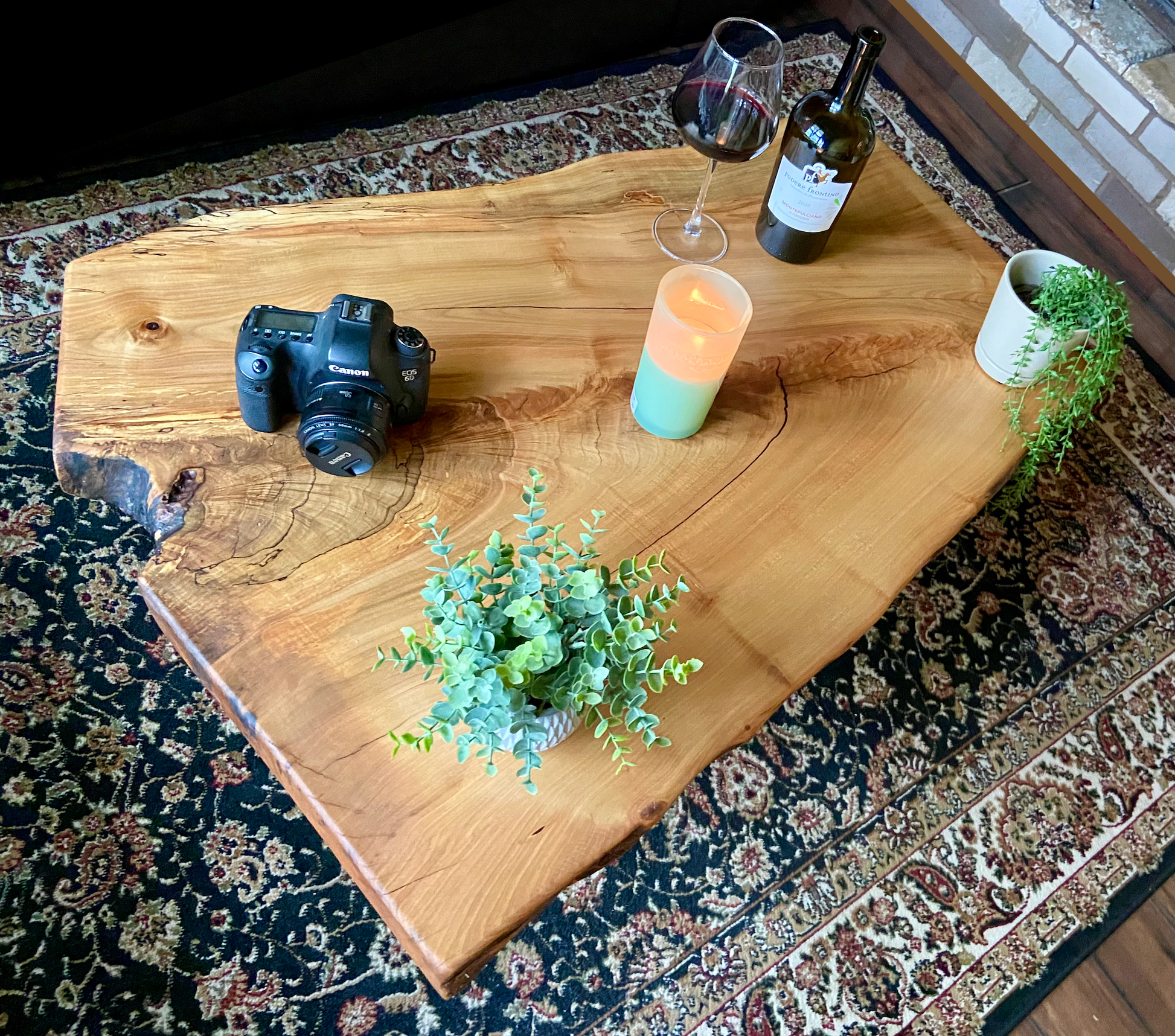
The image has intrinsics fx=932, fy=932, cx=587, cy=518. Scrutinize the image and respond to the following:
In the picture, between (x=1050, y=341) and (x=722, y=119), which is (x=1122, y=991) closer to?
(x=1050, y=341)

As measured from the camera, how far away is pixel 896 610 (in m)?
1.51

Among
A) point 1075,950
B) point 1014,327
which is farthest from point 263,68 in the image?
point 1075,950

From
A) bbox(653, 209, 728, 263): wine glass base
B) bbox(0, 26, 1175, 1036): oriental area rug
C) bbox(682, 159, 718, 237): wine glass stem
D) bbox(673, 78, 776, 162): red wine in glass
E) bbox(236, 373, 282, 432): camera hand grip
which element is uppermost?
bbox(673, 78, 776, 162): red wine in glass

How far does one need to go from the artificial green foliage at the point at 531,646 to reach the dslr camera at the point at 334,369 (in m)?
0.19

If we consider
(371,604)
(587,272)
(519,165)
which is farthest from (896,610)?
(519,165)

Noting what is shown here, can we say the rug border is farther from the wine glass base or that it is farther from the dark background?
the dark background

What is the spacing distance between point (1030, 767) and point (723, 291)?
3.09 ft

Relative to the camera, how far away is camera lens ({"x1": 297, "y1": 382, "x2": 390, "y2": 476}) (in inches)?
32.8

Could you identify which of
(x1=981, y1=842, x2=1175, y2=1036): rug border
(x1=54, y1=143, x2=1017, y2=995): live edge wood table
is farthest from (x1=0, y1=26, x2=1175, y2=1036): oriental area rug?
(x1=54, y1=143, x2=1017, y2=995): live edge wood table

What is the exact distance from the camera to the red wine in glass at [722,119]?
0.97 metres

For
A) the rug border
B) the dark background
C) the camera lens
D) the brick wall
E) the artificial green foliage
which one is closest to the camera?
the artificial green foliage

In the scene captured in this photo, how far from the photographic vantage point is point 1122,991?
1.26m

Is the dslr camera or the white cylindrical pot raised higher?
the white cylindrical pot

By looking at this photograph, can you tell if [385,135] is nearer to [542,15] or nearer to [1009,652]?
[542,15]
